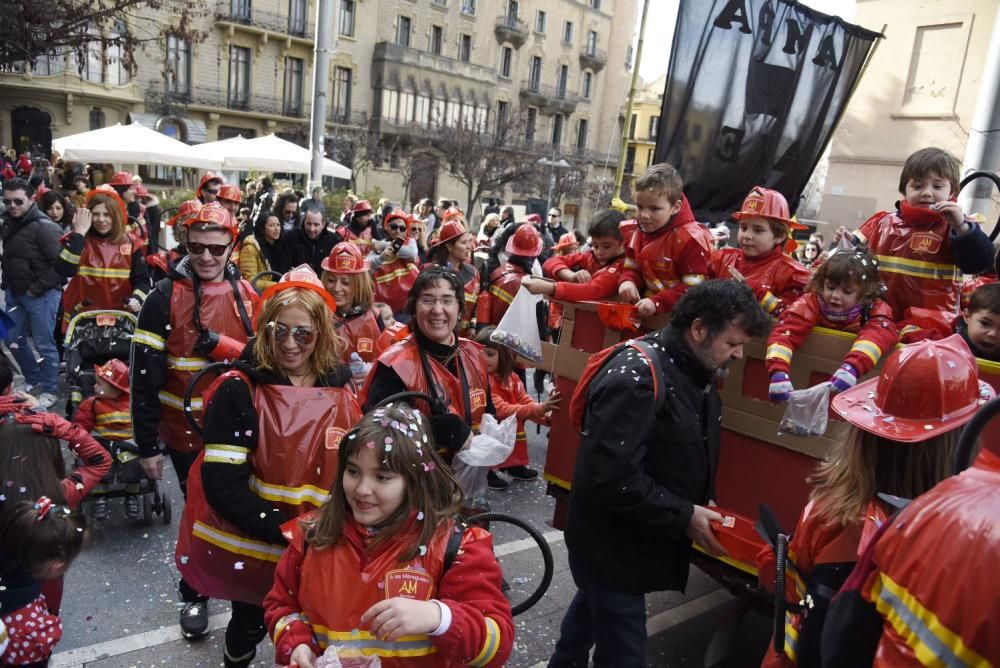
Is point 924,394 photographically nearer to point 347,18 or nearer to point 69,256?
point 69,256

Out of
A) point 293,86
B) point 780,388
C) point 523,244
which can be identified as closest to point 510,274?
point 523,244

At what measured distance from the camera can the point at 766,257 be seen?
395 centimetres

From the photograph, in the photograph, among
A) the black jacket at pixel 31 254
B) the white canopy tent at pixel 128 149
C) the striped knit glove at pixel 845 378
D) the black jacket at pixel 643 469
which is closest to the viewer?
the black jacket at pixel 643 469

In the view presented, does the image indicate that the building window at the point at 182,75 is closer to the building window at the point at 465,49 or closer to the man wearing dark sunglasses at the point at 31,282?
the building window at the point at 465,49

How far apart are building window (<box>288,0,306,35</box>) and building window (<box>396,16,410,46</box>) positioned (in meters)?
6.00

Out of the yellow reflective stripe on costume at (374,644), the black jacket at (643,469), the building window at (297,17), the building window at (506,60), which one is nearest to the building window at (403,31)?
the building window at (297,17)

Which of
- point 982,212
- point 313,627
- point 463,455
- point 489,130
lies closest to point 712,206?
point 982,212

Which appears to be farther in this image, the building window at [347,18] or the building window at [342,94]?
the building window at [342,94]

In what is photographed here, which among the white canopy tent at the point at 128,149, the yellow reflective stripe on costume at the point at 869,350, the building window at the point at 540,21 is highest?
the building window at the point at 540,21

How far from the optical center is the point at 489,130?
45656mm

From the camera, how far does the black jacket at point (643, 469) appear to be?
2.37 m

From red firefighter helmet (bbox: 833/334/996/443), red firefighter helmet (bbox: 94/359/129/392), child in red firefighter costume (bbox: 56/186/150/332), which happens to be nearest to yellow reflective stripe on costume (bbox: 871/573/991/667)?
red firefighter helmet (bbox: 833/334/996/443)

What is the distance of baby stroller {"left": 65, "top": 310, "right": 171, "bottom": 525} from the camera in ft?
14.3

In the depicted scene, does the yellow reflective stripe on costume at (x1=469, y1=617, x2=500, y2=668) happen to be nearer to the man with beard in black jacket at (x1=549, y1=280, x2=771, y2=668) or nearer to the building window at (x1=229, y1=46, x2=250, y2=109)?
the man with beard in black jacket at (x1=549, y1=280, x2=771, y2=668)
